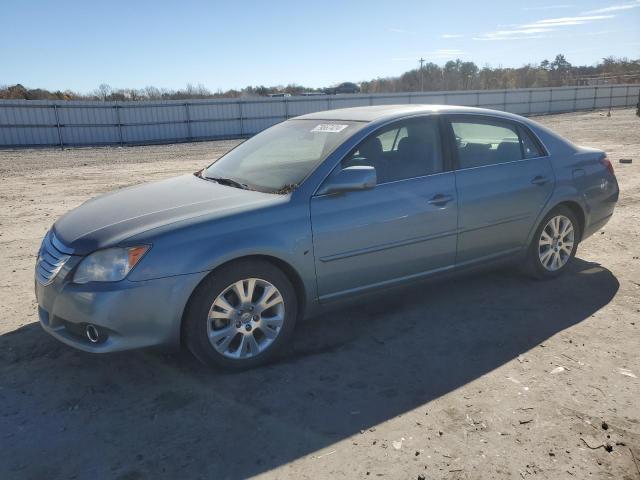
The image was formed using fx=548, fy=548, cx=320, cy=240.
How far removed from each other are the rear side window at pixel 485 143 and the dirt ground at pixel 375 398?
3.92ft

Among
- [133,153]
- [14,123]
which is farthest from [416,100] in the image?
[14,123]

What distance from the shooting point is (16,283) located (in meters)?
5.29

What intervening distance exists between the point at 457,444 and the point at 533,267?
270 centimetres

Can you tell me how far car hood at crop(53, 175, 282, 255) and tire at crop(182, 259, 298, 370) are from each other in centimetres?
42

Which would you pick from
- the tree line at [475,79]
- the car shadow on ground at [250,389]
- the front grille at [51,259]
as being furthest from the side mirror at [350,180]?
the tree line at [475,79]

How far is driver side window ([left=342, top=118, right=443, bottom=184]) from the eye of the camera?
4.08 meters

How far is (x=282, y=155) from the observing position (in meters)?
4.47

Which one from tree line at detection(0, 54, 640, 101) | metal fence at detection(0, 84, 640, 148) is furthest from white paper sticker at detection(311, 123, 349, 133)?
tree line at detection(0, 54, 640, 101)

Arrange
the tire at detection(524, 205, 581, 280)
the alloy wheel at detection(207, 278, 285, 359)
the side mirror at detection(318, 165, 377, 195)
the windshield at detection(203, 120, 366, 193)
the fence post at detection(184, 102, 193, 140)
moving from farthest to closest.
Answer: the fence post at detection(184, 102, 193, 140), the tire at detection(524, 205, 581, 280), the windshield at detection(203, 120, 366, 193), the side mirror at detection(318, 165, 377, 195), the alloy wheel at detection(207, 278, 285, 359)

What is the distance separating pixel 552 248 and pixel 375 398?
2748 mm

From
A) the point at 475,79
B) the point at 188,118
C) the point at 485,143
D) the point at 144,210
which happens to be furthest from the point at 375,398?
the point at 475,79

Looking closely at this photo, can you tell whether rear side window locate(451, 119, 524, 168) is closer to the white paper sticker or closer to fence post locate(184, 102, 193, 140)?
the white paper sticker

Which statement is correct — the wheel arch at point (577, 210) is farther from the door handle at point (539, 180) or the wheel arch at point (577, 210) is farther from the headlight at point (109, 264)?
the headlight at point (109, 264)

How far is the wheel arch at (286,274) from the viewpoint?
11.0 ft
